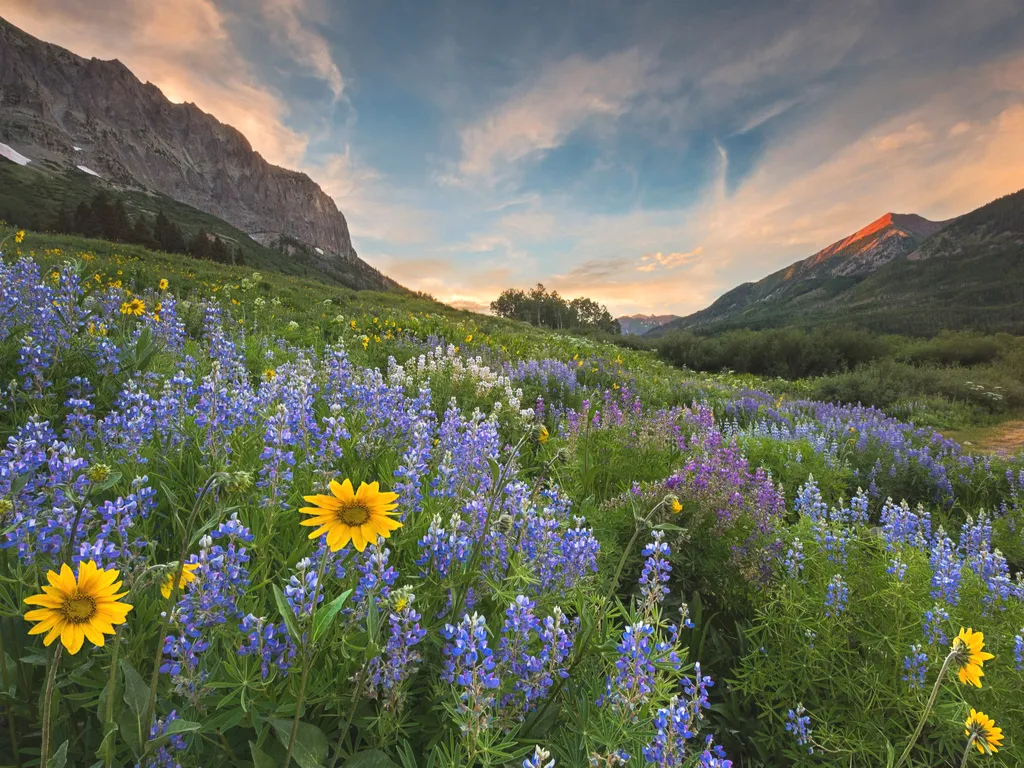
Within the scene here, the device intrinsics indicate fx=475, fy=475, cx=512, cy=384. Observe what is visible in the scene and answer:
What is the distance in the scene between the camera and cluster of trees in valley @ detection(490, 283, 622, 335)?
100m

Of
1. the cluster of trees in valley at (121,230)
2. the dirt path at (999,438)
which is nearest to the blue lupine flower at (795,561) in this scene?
the dirt path at (999,438)

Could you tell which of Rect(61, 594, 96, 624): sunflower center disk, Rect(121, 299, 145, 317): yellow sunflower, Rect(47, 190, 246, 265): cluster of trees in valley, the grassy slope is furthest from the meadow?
the grassy slope

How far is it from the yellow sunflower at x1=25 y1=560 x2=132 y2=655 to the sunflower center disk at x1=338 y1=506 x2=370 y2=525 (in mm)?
A: 488

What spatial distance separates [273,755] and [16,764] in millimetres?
736

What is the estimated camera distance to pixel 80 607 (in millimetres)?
1079

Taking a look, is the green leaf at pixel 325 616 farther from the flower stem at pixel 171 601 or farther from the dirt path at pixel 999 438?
the dirt path at pixel 999 438

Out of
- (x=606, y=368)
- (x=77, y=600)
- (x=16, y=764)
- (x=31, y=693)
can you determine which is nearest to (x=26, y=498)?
(x=31, y=693)

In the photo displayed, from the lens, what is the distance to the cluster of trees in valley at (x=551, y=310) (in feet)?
329

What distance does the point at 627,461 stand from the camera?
4.86 meters

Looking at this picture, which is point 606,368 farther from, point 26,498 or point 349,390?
point 26,498

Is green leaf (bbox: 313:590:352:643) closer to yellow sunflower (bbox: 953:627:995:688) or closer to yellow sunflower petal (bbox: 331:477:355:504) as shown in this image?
yellow sunflower petal (bbox: 331:477:355:504)

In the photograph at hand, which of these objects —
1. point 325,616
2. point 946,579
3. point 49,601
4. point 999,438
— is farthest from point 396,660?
point 999,438

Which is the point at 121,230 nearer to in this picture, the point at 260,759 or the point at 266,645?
the point at 266,645

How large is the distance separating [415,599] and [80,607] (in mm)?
972
